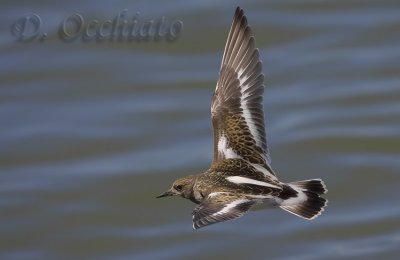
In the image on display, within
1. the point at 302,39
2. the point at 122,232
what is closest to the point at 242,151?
the point at 122,232

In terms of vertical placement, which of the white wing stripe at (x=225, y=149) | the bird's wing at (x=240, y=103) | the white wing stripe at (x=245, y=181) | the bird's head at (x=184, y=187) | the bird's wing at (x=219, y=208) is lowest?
the bird's wing at (x=219, y=208)

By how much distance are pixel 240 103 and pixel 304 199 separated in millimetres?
A: 888

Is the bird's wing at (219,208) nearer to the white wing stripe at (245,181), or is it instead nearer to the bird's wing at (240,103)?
the white wing stripe at (245,181)

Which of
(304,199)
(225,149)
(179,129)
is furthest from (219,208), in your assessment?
(179,129)

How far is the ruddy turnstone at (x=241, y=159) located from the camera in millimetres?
6953

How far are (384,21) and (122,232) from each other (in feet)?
10.2

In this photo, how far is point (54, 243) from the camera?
8664 millimetres

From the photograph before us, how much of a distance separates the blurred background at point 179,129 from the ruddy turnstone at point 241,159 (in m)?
1.10

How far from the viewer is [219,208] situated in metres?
6.67

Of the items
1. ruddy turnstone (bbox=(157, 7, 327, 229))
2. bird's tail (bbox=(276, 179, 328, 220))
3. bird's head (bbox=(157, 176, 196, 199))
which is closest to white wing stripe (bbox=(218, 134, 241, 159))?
ruddy turnstone (bbox=(157, 7, 327, 229))

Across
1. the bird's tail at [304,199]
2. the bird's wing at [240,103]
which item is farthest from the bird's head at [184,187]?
the bird's tail at [304,199]

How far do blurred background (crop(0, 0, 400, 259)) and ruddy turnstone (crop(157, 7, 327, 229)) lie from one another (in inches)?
43.2

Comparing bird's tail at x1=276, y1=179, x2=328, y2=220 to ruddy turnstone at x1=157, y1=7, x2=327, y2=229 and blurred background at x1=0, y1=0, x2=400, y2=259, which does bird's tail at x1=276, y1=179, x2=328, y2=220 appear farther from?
blurred background at x1=0, y1=0, x2=400, y2=259

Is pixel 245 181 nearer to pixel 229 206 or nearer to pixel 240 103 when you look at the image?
pixel 229 206
